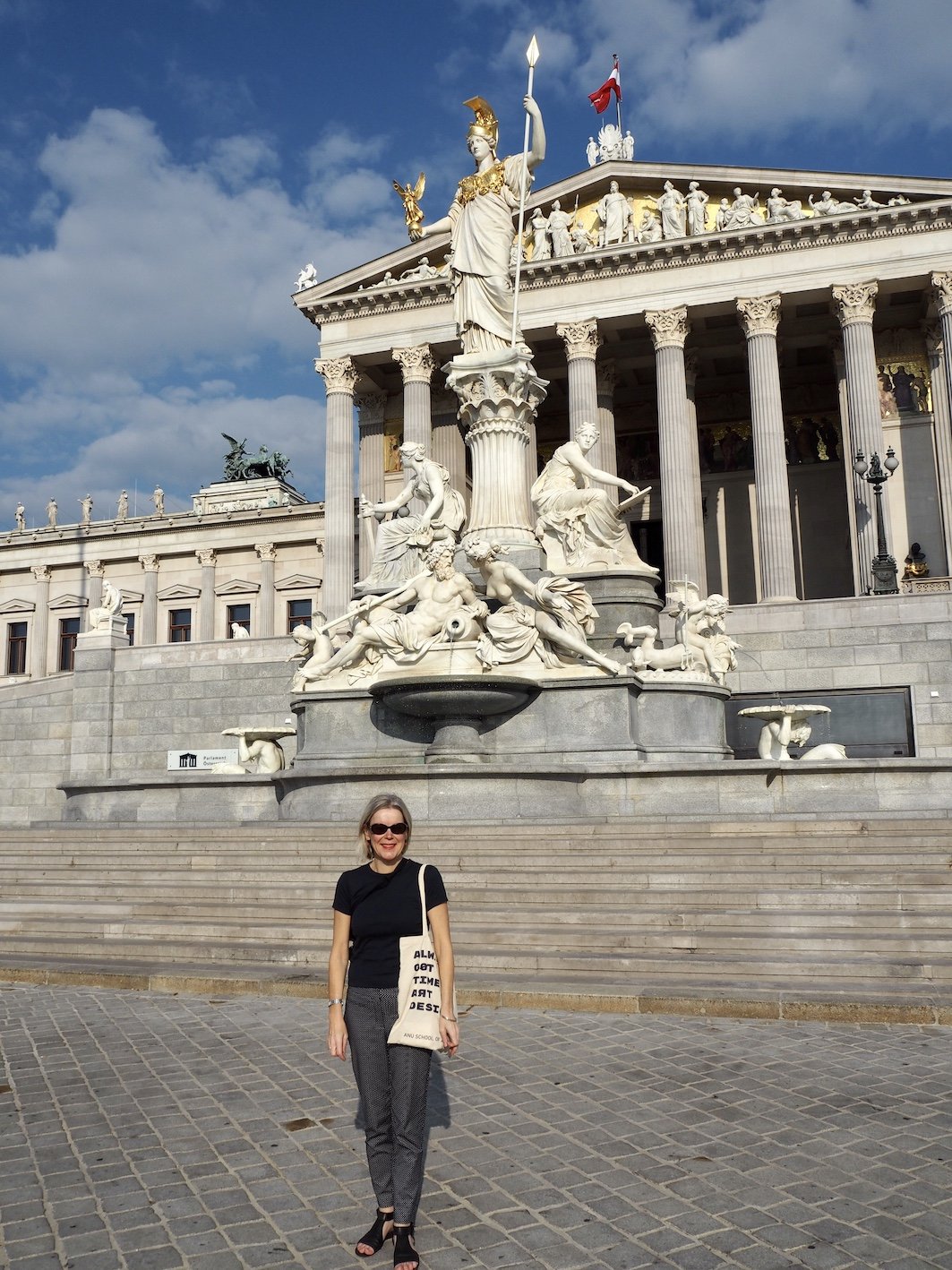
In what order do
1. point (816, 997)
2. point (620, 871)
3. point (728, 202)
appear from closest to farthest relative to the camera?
point (816, 997), point (620, 871), point (728, 202)

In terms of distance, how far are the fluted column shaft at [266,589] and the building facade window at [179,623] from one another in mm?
4708

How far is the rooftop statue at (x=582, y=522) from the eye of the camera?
61.1 feet

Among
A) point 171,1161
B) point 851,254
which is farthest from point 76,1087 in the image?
point 851,254

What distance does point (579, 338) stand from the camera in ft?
138

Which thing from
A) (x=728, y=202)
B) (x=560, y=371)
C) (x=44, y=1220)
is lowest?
(x=44, y=1220)

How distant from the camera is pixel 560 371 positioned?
158ft

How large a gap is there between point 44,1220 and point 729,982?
17.5 feet

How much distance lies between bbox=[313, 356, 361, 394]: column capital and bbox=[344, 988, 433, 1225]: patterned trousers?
43.2 m

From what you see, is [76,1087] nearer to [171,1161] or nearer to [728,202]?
[171,1161]

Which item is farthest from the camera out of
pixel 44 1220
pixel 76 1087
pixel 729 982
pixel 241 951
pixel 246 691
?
pixel 246 691

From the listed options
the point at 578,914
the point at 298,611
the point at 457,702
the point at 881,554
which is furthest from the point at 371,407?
the point at 578,914

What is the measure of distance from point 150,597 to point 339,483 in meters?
20.7

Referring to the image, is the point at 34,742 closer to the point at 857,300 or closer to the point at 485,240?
the point at 485,240

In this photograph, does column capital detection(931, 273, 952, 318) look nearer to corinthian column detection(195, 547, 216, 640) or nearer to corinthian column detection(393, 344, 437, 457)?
corinthian column detection(393, 344, 437, 457)
